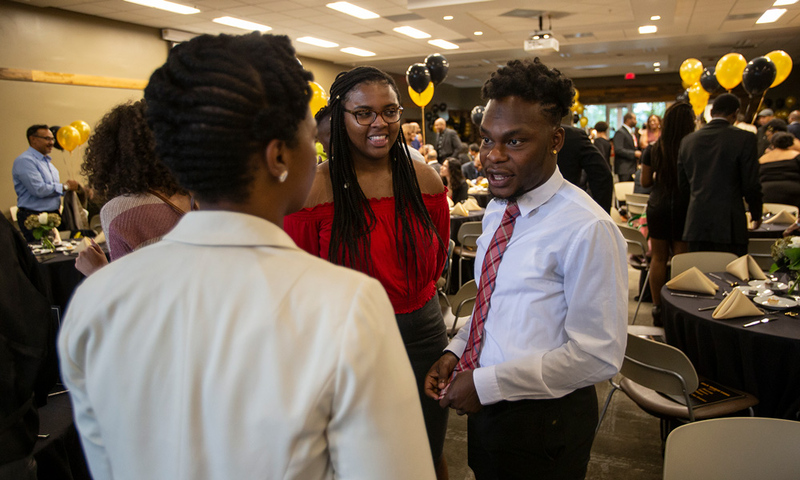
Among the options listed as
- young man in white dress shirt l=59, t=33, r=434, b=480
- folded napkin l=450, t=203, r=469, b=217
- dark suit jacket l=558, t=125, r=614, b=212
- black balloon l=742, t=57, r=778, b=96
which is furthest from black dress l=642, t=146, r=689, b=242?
young man in white dress shirt l=59, t=33, r=434, b=480

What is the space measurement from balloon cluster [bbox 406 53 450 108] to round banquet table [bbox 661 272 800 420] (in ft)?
17.7

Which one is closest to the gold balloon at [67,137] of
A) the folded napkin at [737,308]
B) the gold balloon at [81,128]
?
the gold balloon at [81,128]

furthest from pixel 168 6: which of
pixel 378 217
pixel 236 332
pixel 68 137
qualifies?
pixel 236 332

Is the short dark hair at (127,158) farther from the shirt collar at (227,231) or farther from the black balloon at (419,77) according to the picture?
the black balloon at (419,77)

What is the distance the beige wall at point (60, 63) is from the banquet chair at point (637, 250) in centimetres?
589

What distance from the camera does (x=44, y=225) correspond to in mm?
4176

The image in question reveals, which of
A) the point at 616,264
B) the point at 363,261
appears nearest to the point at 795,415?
the point at 616,264

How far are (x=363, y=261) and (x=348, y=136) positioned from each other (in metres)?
0.42

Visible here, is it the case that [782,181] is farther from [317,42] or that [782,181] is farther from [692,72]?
[317,42]

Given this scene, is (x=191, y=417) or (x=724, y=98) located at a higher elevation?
(x=724, y=98)

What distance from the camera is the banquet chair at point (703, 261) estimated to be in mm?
3367

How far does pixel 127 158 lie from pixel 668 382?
7.17ft

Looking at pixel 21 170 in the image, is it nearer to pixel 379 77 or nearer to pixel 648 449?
pixel 379 77

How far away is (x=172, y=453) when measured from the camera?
625 mm
